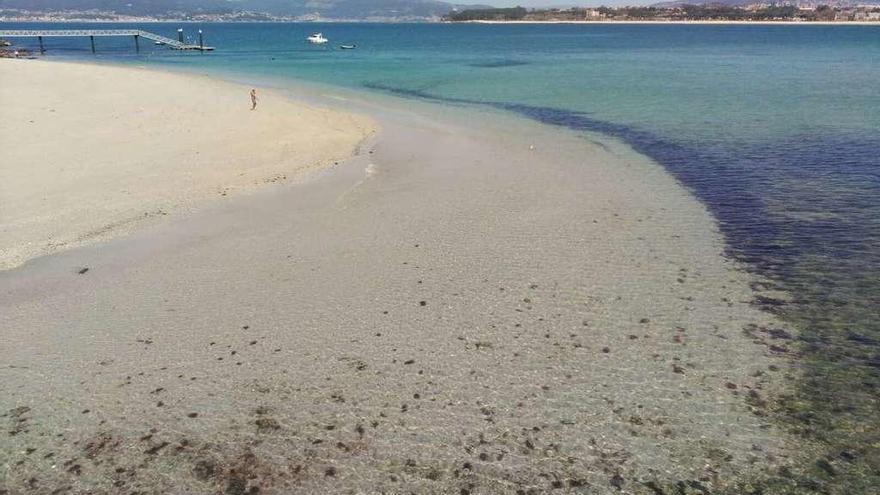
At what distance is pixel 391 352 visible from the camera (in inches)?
390

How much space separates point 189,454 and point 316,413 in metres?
1.62

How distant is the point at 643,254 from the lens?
14.0 m

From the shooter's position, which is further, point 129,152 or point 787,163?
point 129,152

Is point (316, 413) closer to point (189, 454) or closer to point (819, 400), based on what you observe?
point (189, 454)

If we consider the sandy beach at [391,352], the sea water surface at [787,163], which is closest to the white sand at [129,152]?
Result: the sandy beach at [391,352]

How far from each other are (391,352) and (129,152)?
17.6 m

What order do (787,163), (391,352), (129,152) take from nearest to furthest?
(391,352) → (787,163) → (129,152)

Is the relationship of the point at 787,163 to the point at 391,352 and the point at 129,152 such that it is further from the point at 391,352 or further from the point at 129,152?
the point at 129,152

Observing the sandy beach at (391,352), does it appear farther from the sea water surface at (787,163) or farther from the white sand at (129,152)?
the sea water surface at (787,163)

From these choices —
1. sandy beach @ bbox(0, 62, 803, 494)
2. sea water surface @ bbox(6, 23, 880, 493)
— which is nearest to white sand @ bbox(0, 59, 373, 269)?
sandy beach @ bbox(0, 62, 803, 494)

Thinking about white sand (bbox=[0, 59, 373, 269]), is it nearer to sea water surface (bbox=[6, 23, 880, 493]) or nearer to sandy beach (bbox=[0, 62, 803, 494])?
sandy beach (bbox=[0, 62, 803, 494])

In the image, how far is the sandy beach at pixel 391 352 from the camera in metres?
7.42

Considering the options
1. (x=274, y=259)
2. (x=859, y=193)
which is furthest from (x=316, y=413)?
(x=859, y=193)

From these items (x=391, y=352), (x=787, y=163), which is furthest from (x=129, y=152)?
(x=787, y=163)
